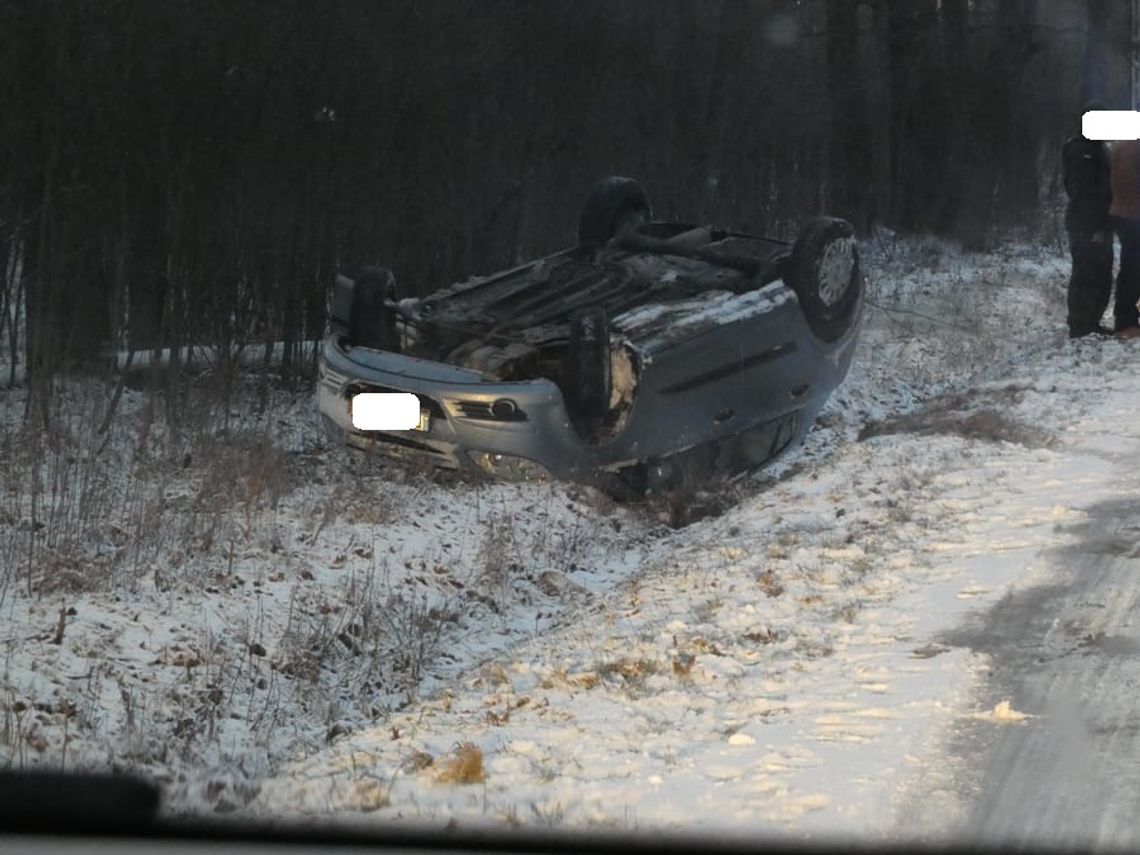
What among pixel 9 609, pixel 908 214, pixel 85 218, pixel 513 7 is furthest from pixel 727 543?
pixel 908 214

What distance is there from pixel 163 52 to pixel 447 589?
4.68m

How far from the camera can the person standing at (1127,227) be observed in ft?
45.3

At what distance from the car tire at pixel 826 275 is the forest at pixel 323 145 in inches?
145

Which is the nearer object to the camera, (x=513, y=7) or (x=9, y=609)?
(x=9, y=609)

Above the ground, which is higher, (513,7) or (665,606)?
(513,7)

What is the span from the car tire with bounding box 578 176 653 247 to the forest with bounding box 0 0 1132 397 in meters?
1.93

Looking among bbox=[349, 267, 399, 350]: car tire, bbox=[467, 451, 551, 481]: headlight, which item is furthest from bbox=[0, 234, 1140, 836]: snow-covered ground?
bbox=[349, 267, 399, 350]: car tire

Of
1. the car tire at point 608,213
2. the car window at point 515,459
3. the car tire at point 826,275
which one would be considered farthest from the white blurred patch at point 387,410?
the car tire at point 608,213

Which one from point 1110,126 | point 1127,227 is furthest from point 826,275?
point 1110,126

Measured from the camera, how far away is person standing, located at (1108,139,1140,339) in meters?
13.8

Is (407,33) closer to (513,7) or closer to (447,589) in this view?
(513,7)

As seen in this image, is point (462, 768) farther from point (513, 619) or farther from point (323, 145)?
point (323, 145)

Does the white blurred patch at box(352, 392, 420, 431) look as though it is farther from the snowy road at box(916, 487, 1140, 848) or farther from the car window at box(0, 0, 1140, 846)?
the snowy road at box(916, 487, 1140, 848)

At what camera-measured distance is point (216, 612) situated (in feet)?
23.3
